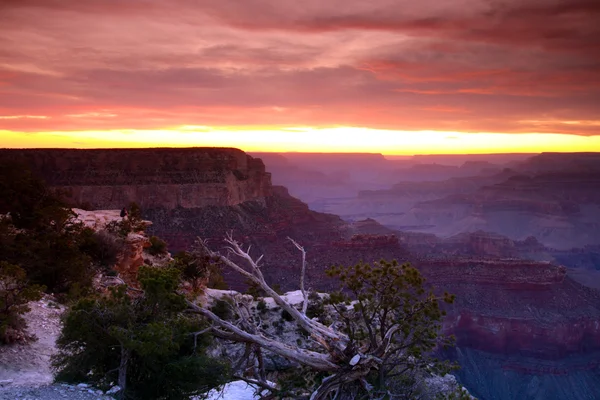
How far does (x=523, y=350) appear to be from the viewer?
Result: 50.0m

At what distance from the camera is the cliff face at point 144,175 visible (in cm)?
5225

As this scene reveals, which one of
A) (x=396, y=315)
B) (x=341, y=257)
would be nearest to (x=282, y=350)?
(x=396, y=315)

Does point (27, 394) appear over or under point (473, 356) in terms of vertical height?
over

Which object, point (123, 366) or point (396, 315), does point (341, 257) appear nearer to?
point (396, 315)

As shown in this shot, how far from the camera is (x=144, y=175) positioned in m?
56.7

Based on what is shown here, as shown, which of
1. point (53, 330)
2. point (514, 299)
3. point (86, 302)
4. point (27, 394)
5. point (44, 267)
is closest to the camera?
point (27, 394)

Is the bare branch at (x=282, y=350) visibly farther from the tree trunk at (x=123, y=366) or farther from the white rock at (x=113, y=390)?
the white rock at (x=113, y=390)

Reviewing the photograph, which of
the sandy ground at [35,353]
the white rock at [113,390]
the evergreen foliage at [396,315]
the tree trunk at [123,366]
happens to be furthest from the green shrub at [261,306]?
the tree trunk at [123,366]

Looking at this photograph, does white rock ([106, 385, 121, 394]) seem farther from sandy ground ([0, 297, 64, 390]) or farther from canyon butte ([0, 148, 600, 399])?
canyon butte ([0, 148, 600, 399])

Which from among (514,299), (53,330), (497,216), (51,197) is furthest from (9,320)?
(497,216)

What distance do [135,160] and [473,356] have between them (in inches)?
1440

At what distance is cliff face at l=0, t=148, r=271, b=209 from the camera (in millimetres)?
52250

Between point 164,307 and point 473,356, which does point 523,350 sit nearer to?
point 473,356

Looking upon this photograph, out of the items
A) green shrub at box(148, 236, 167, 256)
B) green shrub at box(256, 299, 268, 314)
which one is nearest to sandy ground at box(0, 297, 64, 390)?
green shrub at box(256, 299, 268, 314)
